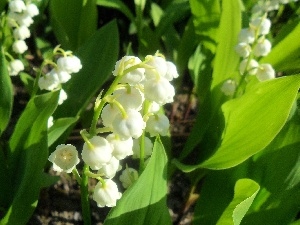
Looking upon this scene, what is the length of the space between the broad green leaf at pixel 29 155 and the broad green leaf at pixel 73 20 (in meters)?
0.56

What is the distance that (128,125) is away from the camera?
0.72 metres

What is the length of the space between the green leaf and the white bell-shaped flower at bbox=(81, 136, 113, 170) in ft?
0.40

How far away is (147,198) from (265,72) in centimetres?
52

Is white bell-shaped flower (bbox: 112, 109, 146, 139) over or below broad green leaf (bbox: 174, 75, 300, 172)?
over

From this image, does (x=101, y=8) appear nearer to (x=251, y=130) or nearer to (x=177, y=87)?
(x=177, y=87)

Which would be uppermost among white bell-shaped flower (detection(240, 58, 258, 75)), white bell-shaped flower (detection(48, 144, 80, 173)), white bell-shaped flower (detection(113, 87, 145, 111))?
white bell-shaped flower (detection(113, 87, 145, 111))

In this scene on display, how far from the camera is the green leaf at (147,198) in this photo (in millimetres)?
887

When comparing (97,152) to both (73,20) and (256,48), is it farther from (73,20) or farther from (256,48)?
(73,20)

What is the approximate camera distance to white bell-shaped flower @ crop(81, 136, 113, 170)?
76cm

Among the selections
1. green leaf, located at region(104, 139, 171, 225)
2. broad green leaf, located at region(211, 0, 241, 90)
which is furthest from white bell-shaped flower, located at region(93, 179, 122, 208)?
broad green leaf, located at region(211, 0, 241, 90)

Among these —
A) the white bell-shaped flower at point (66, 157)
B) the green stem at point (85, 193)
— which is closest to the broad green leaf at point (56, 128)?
the green stem at point (85, 193)

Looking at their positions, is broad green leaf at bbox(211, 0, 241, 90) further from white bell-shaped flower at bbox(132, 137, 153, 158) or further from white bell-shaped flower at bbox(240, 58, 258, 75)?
white bell-shaped flower at bbox(132, 137, 153, 158)

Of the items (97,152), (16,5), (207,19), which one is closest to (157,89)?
(97,152)

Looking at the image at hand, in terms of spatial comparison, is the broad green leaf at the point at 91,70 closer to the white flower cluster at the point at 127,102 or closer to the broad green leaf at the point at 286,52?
the broad green leaf at the point at 286,52
